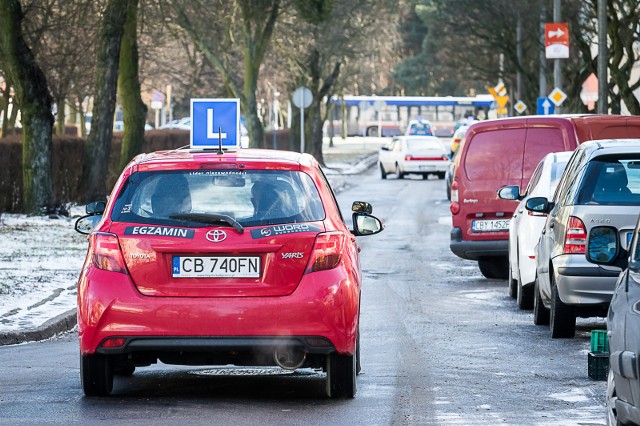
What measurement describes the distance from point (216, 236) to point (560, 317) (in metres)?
4.34

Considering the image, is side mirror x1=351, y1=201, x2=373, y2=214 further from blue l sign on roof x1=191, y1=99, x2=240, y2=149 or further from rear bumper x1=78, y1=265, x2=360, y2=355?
blue l sign on roof x1=191, y1=99, x2=240, y2=149

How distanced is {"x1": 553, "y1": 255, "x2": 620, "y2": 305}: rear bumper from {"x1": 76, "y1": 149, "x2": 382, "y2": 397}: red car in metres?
3.32

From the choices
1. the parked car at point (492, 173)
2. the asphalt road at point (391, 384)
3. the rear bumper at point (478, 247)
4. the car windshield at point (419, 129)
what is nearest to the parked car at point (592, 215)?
the asphalt road at point (391, 384)

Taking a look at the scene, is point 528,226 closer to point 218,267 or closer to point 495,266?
point 495,266

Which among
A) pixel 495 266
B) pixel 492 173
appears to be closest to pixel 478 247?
pixel 495 266

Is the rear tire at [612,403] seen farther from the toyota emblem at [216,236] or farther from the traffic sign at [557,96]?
the traffic sign at [557,96]

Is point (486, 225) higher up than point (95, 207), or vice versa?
→ point (95, 207)

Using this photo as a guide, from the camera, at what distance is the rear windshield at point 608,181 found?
12.0 meters

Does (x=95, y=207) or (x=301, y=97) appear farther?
(x=301, y=97)

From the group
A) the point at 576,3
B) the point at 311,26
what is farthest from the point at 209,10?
the point at 576,3

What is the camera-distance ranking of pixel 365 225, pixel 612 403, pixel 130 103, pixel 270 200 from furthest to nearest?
pixel 130 103
pixel 365 225
pixel 270 200
pixel 612 403

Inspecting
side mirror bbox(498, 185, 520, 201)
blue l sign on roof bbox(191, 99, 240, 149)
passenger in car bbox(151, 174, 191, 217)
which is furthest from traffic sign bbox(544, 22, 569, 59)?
passenger in car bbox(151, 174, 191, 217)

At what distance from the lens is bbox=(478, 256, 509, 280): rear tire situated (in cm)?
1891

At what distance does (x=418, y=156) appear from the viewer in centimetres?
5338
